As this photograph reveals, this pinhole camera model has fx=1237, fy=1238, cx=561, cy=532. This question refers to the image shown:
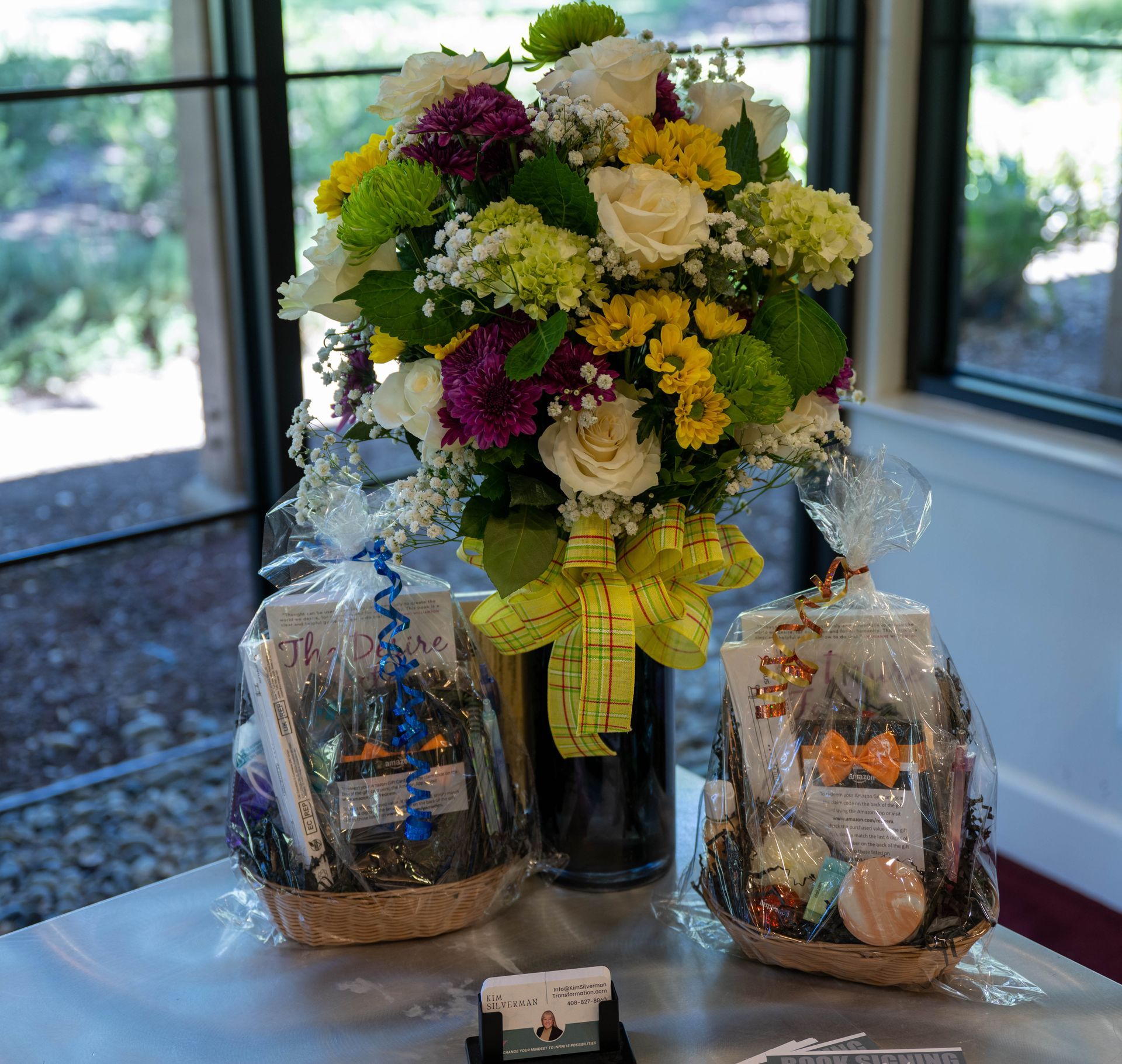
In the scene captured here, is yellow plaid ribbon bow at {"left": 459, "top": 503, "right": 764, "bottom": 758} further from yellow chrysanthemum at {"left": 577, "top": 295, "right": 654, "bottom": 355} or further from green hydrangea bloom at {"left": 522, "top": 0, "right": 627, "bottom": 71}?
green hydrangea bloom at {"left": 522, "top": 0, "right": 627, "bottom": 71}

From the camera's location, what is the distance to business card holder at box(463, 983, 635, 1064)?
0.99 m

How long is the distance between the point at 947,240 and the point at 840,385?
5.62 ft

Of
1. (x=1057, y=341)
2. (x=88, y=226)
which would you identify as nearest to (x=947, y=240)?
(x=1057, y=341)

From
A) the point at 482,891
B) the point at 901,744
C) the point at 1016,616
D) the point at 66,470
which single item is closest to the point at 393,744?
the point at 482,891

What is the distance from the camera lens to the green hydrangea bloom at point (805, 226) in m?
1.07

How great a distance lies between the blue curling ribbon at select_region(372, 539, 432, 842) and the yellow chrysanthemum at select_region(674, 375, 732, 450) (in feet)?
1.02

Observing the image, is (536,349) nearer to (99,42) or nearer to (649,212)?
(649,212)

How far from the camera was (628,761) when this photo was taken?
47.8 inches

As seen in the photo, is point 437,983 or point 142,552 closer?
point 437,983

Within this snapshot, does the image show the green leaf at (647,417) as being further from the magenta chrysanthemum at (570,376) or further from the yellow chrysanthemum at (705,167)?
the yellow chrysanthemum at (705,167)

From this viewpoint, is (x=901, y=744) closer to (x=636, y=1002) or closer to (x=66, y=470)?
(x=636, y=1002)

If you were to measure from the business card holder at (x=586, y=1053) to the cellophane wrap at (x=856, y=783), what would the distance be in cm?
15

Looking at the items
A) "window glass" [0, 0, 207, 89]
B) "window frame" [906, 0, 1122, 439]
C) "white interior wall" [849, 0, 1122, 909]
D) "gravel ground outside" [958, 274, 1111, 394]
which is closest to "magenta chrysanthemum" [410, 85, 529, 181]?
"window glass" [0, 0, 207, 89]

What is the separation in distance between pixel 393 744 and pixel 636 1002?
313 millimetres
